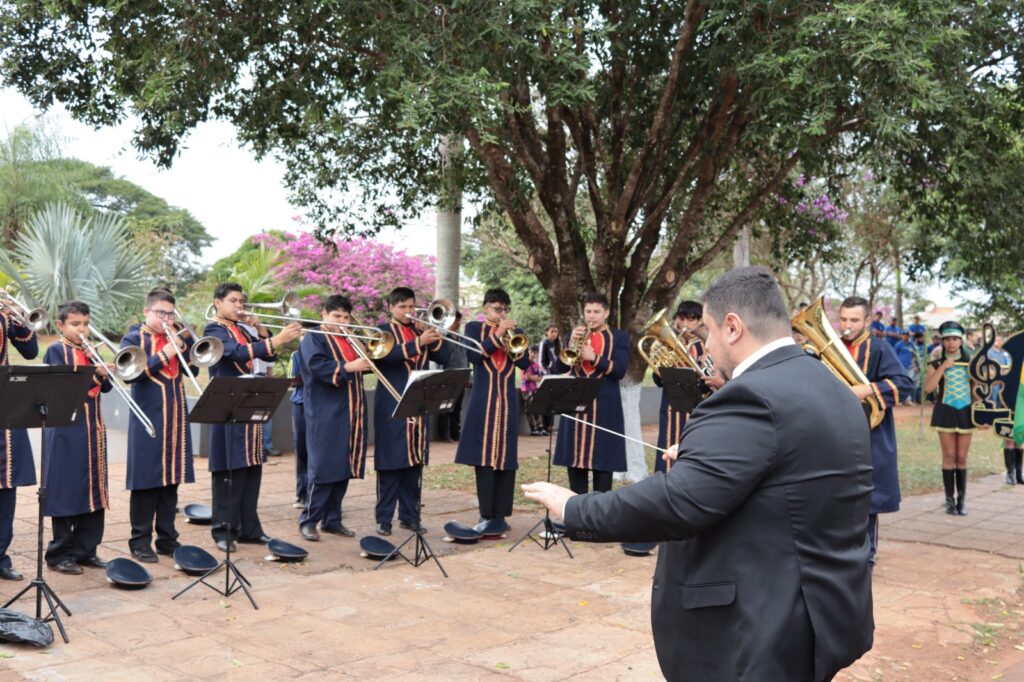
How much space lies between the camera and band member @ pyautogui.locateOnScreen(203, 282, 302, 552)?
8.03m

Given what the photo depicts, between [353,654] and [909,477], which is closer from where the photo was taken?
[353,654]

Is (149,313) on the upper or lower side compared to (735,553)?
upper

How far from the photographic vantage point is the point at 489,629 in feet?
20.1

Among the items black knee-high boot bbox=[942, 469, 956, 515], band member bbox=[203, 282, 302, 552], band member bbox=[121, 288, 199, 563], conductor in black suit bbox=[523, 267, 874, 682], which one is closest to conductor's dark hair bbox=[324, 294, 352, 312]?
band member bbox=[203, 282, 302, 552]

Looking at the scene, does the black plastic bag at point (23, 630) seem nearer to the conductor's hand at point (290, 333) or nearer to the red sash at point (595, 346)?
the conductor's hand at point (290, 333)

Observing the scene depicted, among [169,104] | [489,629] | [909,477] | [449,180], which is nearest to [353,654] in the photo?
[489,629]

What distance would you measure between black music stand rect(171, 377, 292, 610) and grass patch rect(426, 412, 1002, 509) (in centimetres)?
399

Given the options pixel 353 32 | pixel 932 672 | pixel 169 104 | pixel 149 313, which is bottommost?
pixel 932 672

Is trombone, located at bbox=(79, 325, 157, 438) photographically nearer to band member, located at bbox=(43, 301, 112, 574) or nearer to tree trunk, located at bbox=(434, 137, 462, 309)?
band member, located at bbox=(43, 301, 112, 574)

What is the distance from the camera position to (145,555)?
25.0 ft

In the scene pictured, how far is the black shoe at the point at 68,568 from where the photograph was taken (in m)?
7.16

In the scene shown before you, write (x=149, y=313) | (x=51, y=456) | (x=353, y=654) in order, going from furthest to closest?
1. (x=149, y=313)
2. (x=51, y=456)
3. (x=353, y=654)

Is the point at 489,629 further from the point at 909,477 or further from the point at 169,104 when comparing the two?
the point at 909,477

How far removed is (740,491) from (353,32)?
6875 millimetres
